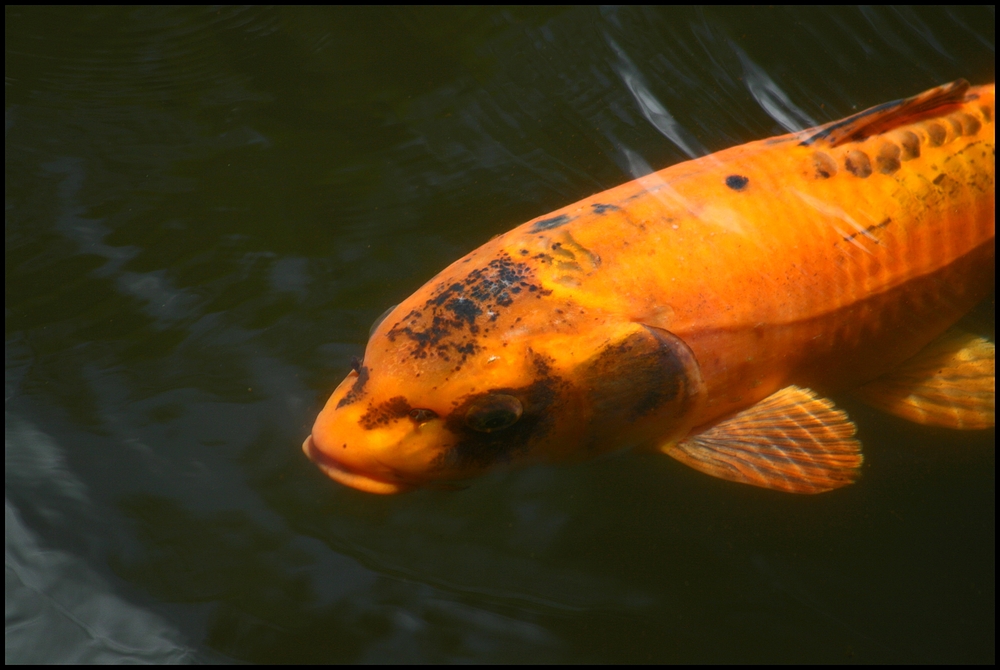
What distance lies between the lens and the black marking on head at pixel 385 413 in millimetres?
2482

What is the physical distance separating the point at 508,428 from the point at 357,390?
1.70 ft

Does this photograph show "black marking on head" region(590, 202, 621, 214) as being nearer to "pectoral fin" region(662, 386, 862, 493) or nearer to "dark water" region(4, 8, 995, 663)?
"pectoral fin" region(662, 386, 862, 493)

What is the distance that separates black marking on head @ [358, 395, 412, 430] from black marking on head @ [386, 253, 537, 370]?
0.16m

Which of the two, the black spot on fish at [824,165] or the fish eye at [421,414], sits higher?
the black spot on fish at [824,165]

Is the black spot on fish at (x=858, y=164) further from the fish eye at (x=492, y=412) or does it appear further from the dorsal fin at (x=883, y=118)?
the fish eye at (x=492, y=412)

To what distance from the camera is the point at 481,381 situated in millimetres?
2461

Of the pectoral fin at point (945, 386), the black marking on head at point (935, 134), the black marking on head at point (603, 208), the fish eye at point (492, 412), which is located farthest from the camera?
the pectoral fin at point (945, 386)

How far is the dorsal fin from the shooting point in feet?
9.23

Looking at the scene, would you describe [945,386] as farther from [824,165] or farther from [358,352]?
[358,352]

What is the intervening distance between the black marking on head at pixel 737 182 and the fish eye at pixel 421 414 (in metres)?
1.33

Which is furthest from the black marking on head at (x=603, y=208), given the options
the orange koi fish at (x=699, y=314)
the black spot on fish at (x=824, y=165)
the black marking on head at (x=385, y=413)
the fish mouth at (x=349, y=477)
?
the fish mouth at (x=349, y=477)

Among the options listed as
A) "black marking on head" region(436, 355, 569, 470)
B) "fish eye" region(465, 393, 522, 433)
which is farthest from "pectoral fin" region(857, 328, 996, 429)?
"fish eye" region(465, 393, 522, 433)

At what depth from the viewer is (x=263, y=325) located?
11.3 feet

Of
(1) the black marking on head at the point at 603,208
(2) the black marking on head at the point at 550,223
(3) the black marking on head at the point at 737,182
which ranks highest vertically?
(3) the black marking on head at the point at 737,182
